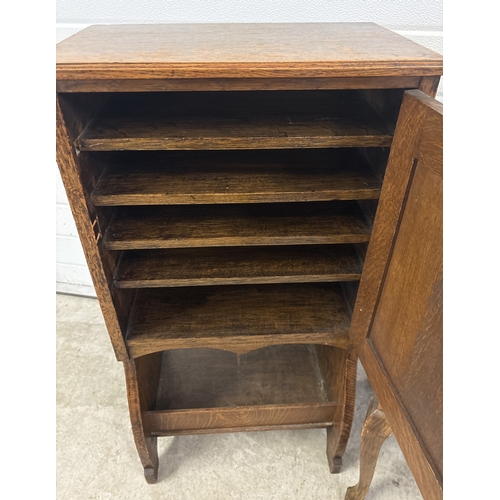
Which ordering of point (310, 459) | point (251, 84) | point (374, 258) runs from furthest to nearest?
point (310, 459), point (374, 258), point (251, 84)

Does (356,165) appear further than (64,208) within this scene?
No

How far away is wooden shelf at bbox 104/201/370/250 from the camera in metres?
0.78

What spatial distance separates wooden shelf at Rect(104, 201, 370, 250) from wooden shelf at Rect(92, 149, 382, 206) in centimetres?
8

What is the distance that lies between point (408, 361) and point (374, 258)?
0.65 feet

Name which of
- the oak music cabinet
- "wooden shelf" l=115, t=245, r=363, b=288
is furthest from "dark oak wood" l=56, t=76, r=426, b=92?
"wooden shelf" l=115, t=245, r=363, b=288

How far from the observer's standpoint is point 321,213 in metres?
0.85

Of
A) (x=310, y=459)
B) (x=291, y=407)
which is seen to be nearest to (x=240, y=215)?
(x=291, y=407)

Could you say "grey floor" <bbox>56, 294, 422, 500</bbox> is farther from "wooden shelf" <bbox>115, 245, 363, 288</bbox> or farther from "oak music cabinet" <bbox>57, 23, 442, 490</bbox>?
"wooden shelf" <bbox>115, 245, 363, 288</bbox>

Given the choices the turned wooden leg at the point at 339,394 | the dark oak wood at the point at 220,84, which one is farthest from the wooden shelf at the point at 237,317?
the dark oak wood at the point at 220,84

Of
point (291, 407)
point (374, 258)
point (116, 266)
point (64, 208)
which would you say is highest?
point (374, 258)

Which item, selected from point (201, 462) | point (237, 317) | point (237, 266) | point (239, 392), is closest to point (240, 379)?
point (239, 392)

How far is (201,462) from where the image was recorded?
4.03 ft

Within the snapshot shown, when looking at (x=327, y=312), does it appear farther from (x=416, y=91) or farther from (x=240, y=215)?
(x=416, y=91)

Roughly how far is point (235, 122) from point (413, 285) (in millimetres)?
398
